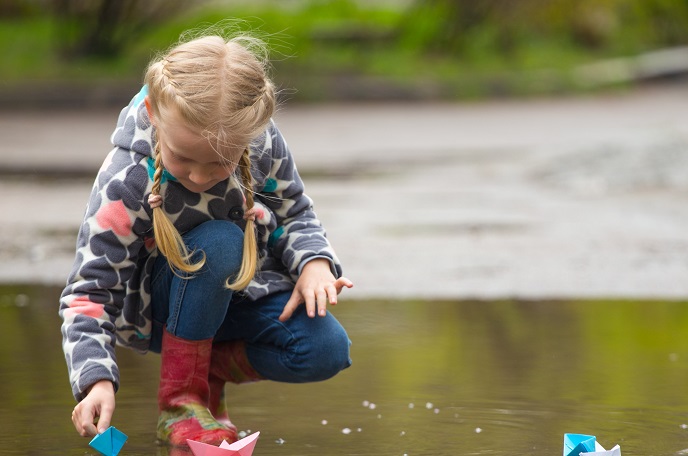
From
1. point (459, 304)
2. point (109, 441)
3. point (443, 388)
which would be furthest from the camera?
point (459, 304)

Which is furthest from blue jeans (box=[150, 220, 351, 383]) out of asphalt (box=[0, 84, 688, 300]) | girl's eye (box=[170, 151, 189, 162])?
asphalt (box=[0, 84, 688, 300])

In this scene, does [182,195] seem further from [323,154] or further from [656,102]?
[656,102]

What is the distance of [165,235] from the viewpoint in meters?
2.71

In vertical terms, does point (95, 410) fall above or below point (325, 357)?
below

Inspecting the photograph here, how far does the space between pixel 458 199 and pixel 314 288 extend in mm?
4912

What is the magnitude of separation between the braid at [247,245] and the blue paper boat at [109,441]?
449mm

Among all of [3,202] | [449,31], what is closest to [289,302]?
[3,202]

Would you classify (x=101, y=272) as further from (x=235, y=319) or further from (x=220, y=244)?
(x=235, y=319)

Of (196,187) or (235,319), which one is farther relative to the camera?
(235,319)

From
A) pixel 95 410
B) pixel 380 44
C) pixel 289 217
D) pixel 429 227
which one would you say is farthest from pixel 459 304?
pixel 380 44

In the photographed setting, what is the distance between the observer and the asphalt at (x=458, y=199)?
205 inches

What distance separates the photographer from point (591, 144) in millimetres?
9516

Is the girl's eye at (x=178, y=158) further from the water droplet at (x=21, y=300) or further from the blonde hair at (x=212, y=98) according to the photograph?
the water droplet at (x=21, y=300)

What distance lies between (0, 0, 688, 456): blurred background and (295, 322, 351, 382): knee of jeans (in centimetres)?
13
